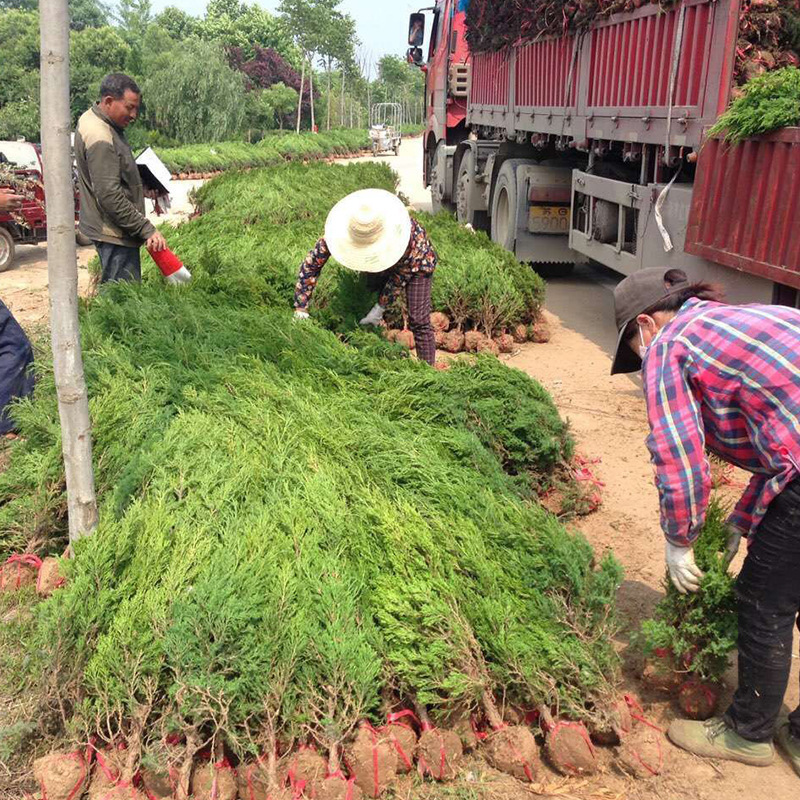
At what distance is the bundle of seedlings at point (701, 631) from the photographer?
2.80 metres

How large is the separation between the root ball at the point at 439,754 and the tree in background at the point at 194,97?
3968 centimetres

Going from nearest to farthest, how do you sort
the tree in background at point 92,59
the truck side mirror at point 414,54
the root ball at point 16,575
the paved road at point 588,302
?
1. the root ball at point 16,575
2. the paved road at point 588,302
3. the truck side mirror at point 414,54
4. the tree in background at point 92,59

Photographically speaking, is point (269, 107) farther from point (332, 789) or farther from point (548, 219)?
point (332, 789)

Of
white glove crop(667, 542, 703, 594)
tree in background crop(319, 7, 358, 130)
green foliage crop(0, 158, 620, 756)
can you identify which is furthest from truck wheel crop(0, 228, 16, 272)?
tree in background crop(319, 7, 358, 130)

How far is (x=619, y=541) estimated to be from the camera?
423cm

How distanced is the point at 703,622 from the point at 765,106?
3995 mm

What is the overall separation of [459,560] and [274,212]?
8.99 m

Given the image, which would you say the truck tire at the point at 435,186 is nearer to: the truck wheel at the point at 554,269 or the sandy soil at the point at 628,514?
the truck wheel at the point at 554,269

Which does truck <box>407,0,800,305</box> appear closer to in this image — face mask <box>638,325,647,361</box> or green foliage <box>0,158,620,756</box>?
green foliage <box>0,158,620,756</box>

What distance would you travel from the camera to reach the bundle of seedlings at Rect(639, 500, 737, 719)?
2.80 m

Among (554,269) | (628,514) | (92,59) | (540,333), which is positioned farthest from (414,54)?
(92,59)

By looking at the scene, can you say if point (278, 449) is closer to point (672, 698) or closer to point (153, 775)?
point (153, 775)

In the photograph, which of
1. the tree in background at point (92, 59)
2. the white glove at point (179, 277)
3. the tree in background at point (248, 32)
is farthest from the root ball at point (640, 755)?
the tree in background at point (248, 32)

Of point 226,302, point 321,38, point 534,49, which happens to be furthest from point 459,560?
point 321,38
